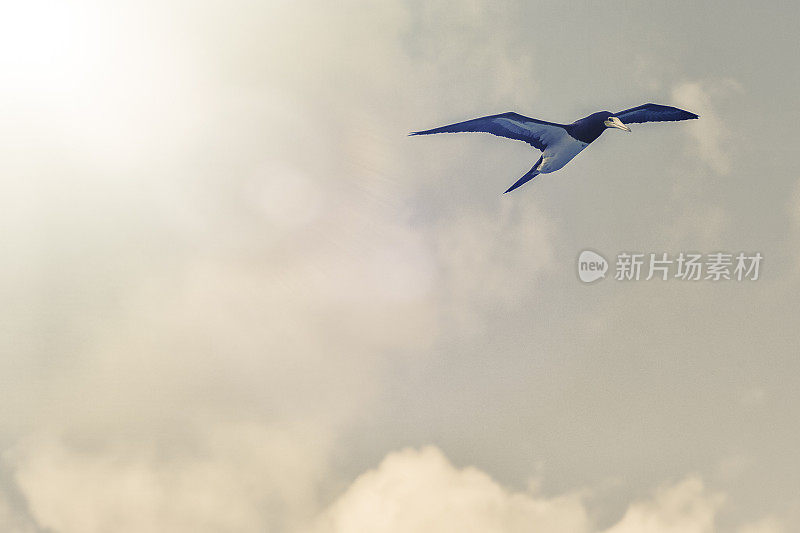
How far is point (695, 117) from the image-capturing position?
2758cm

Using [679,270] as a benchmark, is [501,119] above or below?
above

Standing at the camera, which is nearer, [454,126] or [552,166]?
[454,126]

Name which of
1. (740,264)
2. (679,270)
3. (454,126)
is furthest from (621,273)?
(454,126)

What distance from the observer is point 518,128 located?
26375mm

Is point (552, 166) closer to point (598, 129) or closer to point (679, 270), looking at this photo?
point (598, 129)

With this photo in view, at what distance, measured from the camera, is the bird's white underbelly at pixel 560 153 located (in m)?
26.9

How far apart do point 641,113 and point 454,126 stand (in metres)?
7.57

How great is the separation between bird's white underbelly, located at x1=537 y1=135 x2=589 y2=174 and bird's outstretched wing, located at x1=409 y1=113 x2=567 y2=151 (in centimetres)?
23

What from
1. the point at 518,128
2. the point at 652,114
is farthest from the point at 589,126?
the point at 652,114

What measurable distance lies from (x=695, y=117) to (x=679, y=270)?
5.64 meters

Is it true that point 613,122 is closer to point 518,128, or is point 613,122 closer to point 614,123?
point 614,123

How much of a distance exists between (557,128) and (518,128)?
1.38m

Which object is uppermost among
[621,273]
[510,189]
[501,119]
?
[501,119]

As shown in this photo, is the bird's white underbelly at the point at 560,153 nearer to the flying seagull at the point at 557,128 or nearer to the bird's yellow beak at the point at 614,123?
the flying seagull at the point at 557,128
